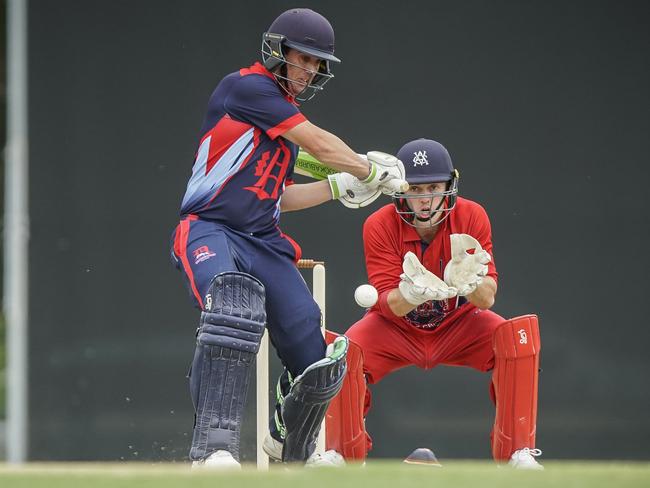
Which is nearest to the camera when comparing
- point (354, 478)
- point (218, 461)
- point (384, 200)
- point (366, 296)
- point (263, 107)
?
point (354, 478)

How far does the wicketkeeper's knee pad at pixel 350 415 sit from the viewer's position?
4.34 metres

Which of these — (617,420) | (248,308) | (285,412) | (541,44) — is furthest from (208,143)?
(617,420)

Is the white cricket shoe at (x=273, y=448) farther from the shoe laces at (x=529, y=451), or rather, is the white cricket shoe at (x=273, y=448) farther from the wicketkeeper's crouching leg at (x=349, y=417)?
the shoe laces at (x=529, y=451)

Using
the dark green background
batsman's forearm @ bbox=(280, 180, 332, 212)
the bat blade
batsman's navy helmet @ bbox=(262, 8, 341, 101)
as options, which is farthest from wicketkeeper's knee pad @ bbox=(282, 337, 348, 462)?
the dark green background

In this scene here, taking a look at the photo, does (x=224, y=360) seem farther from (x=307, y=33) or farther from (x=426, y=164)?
(x=426, y=164)

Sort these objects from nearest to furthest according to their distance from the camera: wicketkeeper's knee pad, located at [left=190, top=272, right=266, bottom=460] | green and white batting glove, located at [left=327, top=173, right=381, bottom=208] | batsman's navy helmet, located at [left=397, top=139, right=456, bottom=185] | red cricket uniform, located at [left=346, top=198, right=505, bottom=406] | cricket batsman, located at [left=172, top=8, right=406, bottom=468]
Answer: wicketkeeper's knee pad, located at [left=190, top=272, right=266, bottom=460], cricket batsman, located at [left=172, top=8, right=406, bottom=468], green and white batting glove, located at [left=327, top=173, right=381, bottom=208], batsman's navy helmet, located at [left=397, top=139, right=456, bottom=185], red cricket uniform, located at [left=346, top=198, right=505, bottom=406]

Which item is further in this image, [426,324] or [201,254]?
[426,324]

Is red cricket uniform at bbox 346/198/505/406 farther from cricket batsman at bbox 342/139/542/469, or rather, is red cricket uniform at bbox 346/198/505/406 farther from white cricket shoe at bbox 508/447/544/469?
white cricket shoe at bbox 508/447/544/469

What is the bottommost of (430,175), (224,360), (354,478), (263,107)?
(354,478)

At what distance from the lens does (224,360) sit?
3387mm

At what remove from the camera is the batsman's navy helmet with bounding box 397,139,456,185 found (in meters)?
4.33

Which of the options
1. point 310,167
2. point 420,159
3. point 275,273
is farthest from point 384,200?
point 275,273

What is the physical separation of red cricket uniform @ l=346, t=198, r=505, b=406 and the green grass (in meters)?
1.85

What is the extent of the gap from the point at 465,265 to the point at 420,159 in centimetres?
49
